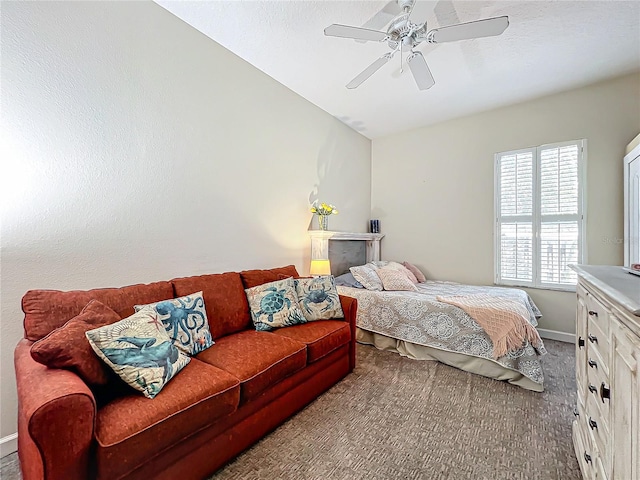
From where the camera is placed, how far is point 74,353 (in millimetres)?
1244

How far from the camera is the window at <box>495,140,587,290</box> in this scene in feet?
11.4

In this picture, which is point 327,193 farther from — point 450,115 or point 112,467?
point 112,467

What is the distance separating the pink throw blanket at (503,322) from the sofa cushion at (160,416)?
215 cm

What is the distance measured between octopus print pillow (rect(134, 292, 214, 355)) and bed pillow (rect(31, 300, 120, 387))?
37cm

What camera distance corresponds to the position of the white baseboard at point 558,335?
3.46 meters

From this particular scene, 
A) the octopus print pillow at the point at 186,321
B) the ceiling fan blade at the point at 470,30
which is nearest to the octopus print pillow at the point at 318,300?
the octopus print pillow at the point at 186,321

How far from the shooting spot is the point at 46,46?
5.85 feet

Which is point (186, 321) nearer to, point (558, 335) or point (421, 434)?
point (421, 434)

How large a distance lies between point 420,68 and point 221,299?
2409mm

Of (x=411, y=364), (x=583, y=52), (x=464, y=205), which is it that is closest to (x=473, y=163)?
(x=464, y=205)

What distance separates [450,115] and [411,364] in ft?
11.3

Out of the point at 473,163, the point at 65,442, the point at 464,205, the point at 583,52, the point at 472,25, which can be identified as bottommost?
the point at 65,442

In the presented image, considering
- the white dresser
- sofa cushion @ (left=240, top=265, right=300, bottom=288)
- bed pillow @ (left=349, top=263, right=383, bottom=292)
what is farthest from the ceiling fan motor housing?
bed pillow @ (left=349, top=263, right=383, bottom=292)

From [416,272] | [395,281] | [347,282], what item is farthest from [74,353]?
[416,272]
